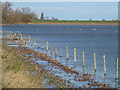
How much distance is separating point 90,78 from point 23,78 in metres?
8.65

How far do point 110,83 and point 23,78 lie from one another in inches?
314

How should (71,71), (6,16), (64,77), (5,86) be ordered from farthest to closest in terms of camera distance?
(6,16), (71,71), (64,77), (5,86)

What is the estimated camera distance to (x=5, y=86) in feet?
63.9

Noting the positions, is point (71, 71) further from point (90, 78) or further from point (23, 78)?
point (23, 78)

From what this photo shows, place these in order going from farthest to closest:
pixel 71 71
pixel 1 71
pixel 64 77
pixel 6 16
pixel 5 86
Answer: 1. pixel 6 16
2. pixel 71 71
3. pixel 64 77
4. pixel 1 71
5. pixel 5 86

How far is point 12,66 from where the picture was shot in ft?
87.5

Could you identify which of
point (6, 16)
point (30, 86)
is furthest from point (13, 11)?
point (30, 86)

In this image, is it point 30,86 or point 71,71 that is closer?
point 30,86

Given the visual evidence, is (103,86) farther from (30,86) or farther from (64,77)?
(30,86)

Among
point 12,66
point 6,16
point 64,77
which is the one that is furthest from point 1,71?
point 6,16

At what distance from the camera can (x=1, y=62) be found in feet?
91.2

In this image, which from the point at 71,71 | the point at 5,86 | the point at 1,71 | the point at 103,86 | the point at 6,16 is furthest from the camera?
the point at 6,16

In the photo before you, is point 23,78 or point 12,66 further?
point 12,66

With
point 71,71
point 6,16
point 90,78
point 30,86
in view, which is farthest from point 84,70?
point 6,16
